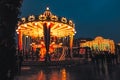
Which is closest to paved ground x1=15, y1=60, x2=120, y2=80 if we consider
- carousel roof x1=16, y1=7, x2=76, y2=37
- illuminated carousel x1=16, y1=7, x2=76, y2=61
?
illuminated carousel x1=16, y1=7, x2=76, y2=61

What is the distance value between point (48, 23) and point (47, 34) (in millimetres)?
1684

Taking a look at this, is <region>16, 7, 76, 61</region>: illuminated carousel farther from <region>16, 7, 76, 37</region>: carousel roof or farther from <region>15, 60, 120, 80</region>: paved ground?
<region>15, 60, 120, 80</region>: paved ground

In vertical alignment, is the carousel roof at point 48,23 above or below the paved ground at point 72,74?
above

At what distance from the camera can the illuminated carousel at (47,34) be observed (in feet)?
149

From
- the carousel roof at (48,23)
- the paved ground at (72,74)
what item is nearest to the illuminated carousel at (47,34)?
the carousel roof at (48,23)

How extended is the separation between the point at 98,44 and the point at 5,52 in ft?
198

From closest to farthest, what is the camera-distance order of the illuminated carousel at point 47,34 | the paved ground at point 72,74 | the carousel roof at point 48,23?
the paved ground at point 72,74 → the illuminated carousel at point 47,34 → the carousel roof at point 48,23

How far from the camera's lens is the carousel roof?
45.7 meters

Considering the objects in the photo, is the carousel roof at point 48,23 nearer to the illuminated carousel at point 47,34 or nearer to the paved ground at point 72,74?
the illuminated carousel at point 47,34

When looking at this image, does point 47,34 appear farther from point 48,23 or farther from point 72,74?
point 72,74

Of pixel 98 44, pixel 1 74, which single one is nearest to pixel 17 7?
pixel 1 74

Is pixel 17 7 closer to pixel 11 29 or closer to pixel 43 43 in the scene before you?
pixel 11 29

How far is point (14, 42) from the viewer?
37.3 feet

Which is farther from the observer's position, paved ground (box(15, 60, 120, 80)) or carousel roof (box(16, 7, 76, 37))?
carousel roof (box(16, 7, 76, 37))
